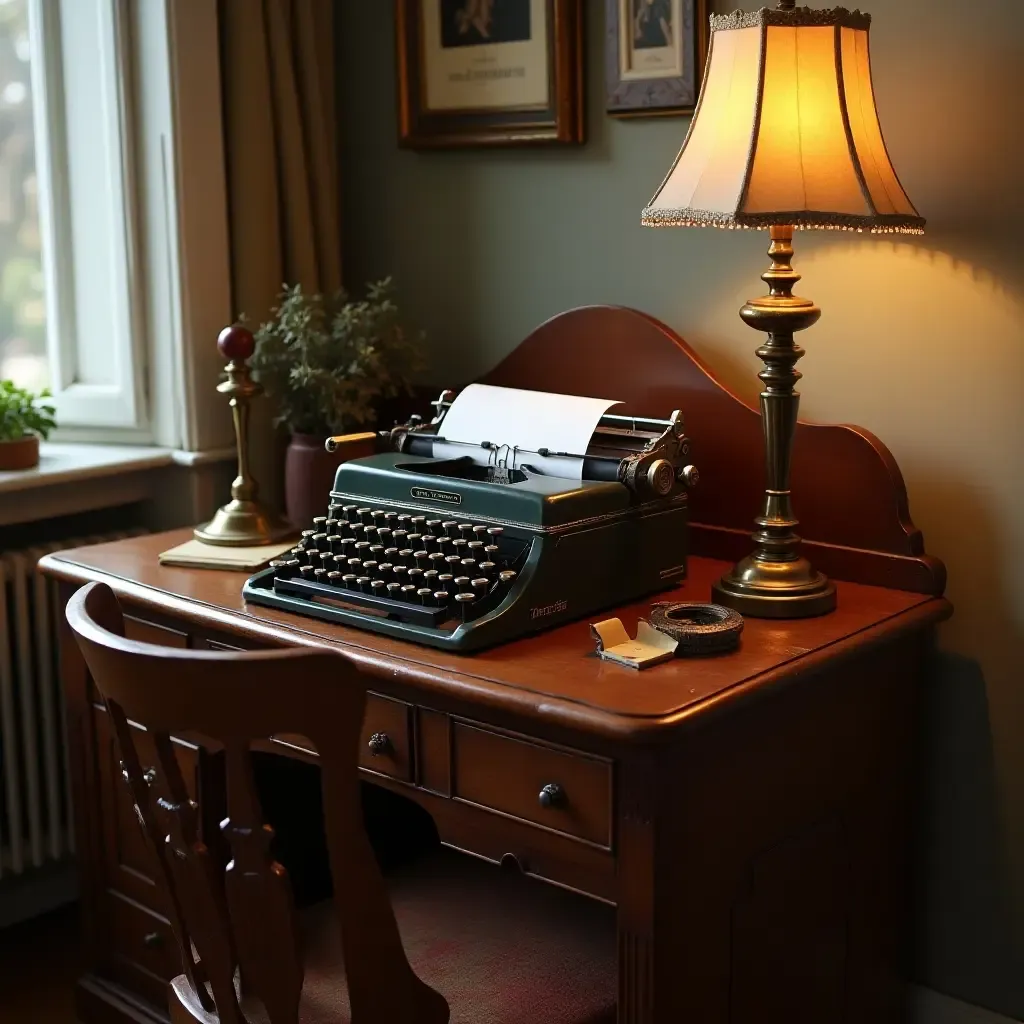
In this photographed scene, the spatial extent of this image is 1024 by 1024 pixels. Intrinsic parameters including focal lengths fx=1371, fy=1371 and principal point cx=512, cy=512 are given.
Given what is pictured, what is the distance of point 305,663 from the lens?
4.40 ft

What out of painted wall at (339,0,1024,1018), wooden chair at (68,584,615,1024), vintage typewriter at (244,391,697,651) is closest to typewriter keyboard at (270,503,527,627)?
vintage typewriter at (244,391,697,651)

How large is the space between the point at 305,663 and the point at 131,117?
1.67 metres

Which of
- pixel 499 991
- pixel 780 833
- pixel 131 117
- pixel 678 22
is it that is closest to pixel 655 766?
pixel 780 833

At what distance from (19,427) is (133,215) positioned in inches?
18.4

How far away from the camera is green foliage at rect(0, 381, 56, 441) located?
2.62 metres

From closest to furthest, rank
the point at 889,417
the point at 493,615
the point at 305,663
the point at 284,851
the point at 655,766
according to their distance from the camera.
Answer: the point at 305,663 → the point at 655,766 → the point at 493,615 → the point at 889,417 → the point at 284,851

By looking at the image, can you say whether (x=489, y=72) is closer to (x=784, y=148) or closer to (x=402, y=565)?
(x=784, y=148)

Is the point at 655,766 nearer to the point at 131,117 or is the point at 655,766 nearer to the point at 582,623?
the point at 582,623

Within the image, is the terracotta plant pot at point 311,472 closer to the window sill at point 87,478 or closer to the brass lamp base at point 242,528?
the brass lamp base at point 242,528

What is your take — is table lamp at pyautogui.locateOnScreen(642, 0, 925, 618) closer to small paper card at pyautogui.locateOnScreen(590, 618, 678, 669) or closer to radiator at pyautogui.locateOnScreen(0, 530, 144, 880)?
small paper card at pyautogui.locateOnScreen(590, 618, 678, 669)

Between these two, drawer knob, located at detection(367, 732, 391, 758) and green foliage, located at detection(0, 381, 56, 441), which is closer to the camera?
drawer knob, located at detection(367, 732, 391, 758)

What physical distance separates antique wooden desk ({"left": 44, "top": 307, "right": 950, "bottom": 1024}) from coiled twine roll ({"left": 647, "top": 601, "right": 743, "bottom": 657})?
3 centimetres

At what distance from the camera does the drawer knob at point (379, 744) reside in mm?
1865

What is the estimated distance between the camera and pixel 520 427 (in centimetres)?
208
